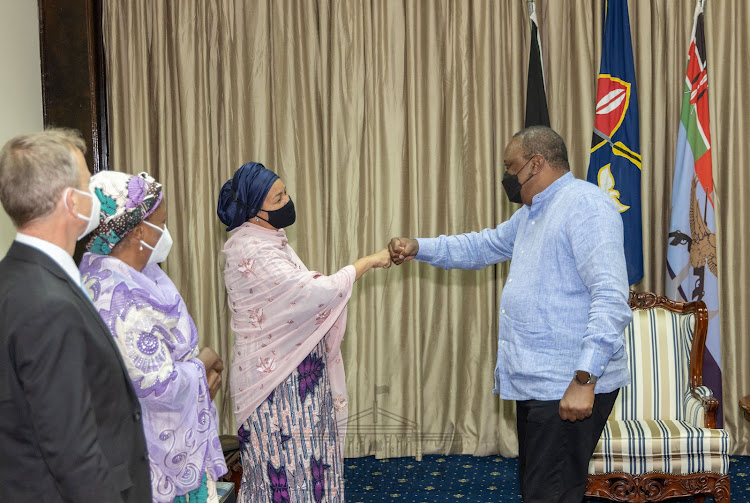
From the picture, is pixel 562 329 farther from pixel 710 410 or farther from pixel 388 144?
pixel 388 144

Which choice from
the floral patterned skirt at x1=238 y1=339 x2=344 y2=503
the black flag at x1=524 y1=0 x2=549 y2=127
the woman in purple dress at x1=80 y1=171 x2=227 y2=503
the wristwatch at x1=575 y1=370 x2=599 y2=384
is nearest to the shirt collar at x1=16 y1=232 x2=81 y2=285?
the woman in purple dress at x1=80 y1=171 x2=227 y2=503

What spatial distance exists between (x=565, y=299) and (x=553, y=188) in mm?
418

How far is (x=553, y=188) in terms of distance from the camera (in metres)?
2.59

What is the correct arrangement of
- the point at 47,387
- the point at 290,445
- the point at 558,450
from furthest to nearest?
the point at 290,445
the point at 558,450
the point at 47,387

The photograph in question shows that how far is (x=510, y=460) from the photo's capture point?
4359 mm

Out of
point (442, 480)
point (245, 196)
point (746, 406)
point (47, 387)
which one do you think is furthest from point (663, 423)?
point (47, 387)

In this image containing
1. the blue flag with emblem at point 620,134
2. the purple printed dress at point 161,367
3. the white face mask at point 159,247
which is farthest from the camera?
the blue flag with emblem at point 620,134

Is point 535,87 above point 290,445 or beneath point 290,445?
above

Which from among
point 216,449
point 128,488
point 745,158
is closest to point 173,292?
point 216,449

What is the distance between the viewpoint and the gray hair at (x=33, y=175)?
1.41 m

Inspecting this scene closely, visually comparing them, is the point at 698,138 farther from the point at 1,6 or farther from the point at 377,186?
the point at 1,6

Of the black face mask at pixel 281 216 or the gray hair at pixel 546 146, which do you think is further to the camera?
the black face mask at pixel 281 216

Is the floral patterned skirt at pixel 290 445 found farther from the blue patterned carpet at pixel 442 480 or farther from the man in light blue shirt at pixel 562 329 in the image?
the blue patterned carpet at pixel 442 480

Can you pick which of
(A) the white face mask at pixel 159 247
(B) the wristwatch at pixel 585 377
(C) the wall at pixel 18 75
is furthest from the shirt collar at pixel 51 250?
(C) the wall at pixel 18 75
